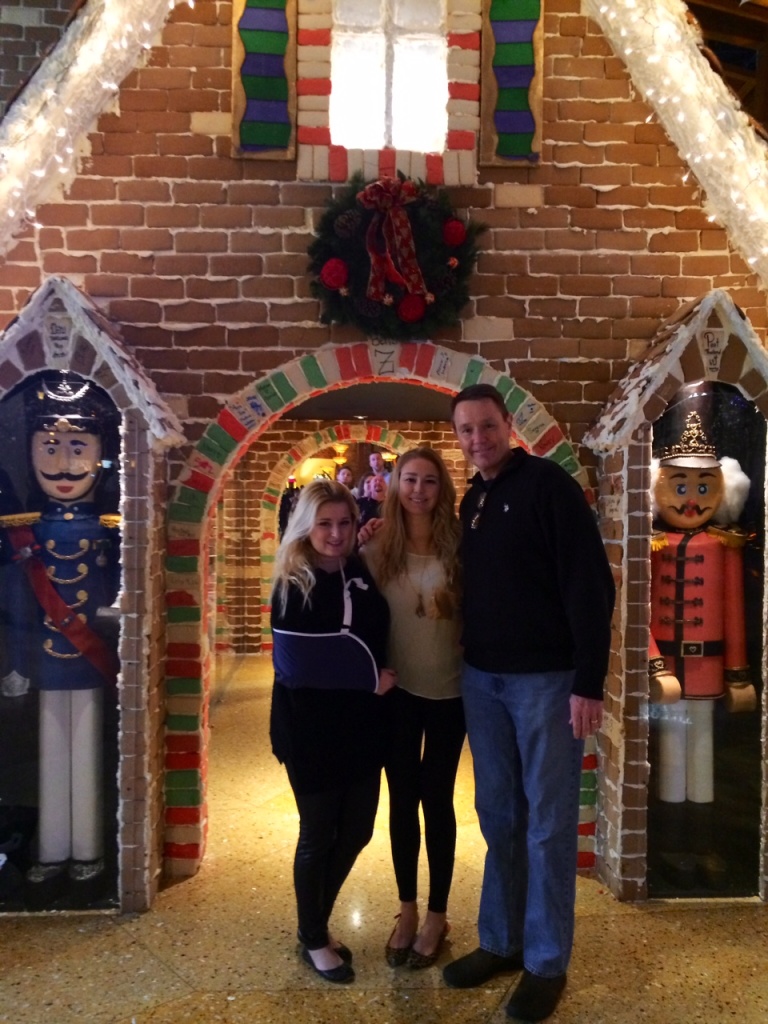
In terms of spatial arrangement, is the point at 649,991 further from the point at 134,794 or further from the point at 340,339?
the point at 340,339

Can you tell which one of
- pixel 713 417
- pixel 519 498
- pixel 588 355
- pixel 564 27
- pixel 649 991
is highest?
pixel 564 27

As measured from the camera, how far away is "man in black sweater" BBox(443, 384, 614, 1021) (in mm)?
2355

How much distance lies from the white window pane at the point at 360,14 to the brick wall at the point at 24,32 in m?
2.67

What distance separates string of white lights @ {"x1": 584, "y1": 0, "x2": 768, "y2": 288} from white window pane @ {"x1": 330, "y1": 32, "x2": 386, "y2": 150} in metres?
Result: 0.94

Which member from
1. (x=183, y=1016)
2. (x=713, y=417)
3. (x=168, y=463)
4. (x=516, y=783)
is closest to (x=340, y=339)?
(x=168, y=463)

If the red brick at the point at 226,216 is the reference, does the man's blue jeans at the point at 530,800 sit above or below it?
below

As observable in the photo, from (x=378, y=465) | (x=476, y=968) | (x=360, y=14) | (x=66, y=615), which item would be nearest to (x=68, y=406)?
(x=66, y=615)

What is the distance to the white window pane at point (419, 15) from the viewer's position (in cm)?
344

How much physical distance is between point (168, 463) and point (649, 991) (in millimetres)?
2622

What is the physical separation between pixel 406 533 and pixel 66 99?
2.25 metres

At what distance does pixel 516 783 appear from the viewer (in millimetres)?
2582

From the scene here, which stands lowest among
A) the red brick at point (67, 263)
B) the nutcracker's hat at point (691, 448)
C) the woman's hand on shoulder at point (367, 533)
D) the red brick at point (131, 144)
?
the woman's hand on shoulder at point (367, 533)

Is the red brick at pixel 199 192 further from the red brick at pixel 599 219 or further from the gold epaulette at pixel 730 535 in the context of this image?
the gold epaulette at pixel 730 535

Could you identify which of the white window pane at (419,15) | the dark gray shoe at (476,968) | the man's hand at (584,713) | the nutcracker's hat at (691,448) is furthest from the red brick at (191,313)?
the dark gray shoe at (476,968)
